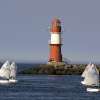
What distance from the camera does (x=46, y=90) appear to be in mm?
105000

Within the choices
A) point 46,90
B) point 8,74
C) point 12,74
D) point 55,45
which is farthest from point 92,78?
point 55,45

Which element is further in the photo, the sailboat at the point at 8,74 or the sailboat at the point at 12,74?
the sailboat at the point at 8,74

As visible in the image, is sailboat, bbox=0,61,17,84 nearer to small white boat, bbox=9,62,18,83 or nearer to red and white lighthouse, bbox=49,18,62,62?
small white boat, bbox=9,62,18,83

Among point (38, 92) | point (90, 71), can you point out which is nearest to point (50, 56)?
point (90, 71)

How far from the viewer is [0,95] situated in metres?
96.5

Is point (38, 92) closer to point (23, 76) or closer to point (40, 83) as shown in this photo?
point (40, 83)

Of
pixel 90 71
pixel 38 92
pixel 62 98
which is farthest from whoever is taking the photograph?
pixel 90 71

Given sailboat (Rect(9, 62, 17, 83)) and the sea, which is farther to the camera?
sailboat (Rect(9, 62, 17, 83))

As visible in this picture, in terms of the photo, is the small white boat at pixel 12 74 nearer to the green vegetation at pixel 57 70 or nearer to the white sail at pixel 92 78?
the white sail at pixel 92 78

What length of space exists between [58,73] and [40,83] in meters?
22.1

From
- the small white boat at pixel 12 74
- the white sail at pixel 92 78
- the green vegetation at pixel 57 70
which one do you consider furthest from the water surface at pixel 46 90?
the green vegetation at pixel 57 70

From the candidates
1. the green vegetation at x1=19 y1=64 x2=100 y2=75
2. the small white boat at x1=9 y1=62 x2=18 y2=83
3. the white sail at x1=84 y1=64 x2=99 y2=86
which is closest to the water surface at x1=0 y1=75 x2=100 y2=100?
the small white boat at x1=9 y1=62 x2=18 y2=83

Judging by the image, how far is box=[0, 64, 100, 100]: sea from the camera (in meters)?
95.0

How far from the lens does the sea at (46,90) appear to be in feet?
312
